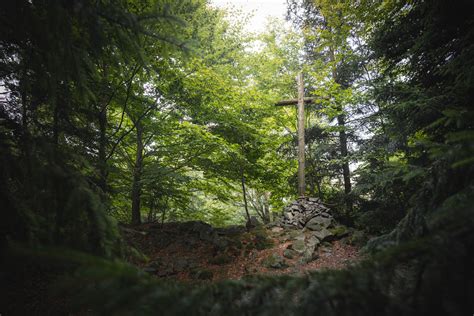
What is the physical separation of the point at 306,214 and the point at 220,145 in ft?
13.8

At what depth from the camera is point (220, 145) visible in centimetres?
661

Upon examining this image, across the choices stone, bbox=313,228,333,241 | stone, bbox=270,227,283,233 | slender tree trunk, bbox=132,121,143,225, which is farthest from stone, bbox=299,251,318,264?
slender tree trunk, bbox=132,121,143,225

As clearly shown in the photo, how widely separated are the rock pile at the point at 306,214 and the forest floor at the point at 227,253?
410 millimetres

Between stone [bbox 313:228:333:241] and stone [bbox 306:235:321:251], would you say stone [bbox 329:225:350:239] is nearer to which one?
stone [bbox 313:228:333:241]

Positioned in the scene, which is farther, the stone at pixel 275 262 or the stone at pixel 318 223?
the stone at pixel 318 223

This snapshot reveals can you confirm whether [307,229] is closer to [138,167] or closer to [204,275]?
[204,275]

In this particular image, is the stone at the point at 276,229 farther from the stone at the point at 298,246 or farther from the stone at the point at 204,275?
the stone at the point at 204,275

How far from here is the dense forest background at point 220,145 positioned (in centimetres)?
80

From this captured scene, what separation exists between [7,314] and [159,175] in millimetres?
3955

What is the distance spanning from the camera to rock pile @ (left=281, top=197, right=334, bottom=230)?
738 cm

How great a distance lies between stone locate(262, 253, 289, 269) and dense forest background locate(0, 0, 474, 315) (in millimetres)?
2601

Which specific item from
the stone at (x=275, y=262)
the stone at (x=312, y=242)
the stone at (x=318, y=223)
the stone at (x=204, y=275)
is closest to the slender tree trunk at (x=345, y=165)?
the stone at (x=318, y=223)

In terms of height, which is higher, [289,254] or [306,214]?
[306,214]

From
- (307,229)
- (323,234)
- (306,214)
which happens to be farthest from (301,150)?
(323,234)
